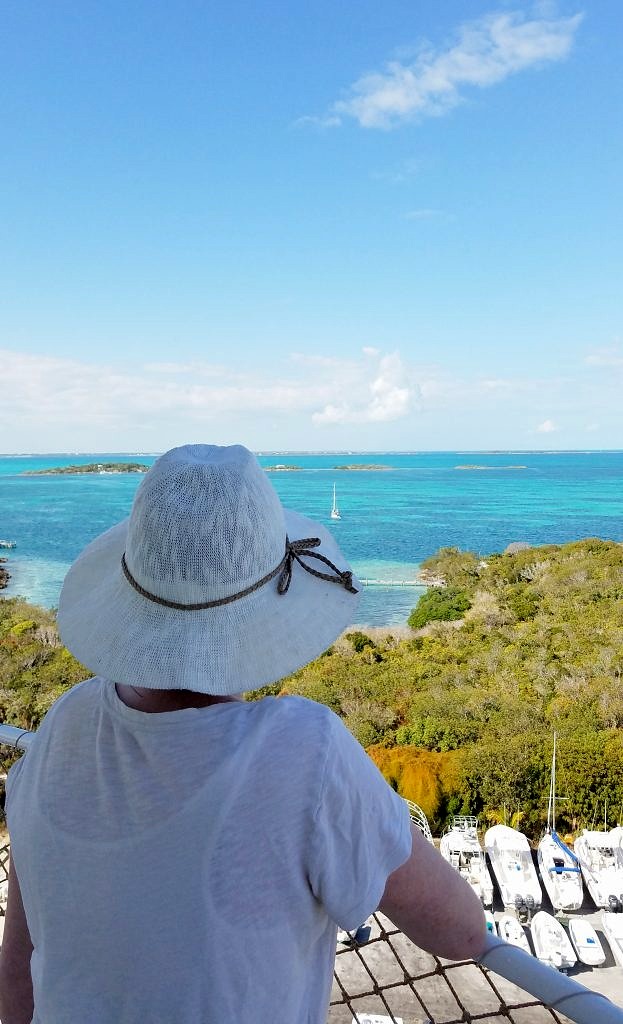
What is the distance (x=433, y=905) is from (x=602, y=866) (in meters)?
8.05

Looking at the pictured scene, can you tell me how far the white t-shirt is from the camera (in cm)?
61

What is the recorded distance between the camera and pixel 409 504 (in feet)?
220

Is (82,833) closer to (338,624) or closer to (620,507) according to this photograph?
(338,624)

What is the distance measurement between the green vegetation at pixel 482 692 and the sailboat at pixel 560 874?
133cm

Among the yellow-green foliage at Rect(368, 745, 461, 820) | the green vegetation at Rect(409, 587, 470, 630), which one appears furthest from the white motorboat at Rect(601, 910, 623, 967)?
the green vegetation at Rect(409, 587, 470, 630)

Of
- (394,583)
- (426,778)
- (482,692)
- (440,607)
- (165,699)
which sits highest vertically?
(165,699)

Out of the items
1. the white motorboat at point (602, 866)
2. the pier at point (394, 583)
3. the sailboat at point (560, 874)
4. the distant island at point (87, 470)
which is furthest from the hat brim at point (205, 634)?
the distant island at point (87, 470)

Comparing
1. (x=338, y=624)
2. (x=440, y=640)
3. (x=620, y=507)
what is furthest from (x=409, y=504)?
(x=338, y=624)

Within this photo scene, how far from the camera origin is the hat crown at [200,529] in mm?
693

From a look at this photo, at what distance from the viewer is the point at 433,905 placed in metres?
0.73

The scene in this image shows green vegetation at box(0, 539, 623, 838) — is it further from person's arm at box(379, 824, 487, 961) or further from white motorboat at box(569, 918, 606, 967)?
person's arm at box(379, 824, 487, 961)

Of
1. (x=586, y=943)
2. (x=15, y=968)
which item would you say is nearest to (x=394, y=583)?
(x=586, y=943)

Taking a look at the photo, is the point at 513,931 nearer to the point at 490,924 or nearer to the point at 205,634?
the point at 490,924

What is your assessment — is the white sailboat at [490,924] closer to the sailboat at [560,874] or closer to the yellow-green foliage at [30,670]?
the sailboat at [560,874]
